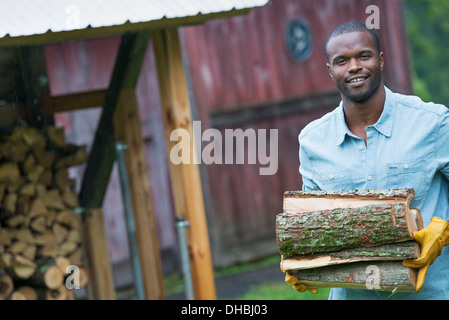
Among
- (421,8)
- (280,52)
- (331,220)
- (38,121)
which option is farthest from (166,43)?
(421,8)

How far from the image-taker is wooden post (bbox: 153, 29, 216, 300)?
429 centimetres

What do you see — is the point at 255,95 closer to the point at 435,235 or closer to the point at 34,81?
the point at 34,81

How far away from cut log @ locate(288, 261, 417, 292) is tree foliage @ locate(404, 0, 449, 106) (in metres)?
10.8

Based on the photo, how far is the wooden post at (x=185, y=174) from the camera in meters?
4.29

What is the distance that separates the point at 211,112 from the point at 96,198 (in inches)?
83.9

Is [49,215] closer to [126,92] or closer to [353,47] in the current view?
[126,92]

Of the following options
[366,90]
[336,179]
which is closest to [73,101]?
[336,179]

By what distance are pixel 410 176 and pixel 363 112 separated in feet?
1.01

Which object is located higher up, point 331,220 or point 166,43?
point 166,43

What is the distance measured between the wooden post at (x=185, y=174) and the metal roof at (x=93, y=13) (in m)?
0.31

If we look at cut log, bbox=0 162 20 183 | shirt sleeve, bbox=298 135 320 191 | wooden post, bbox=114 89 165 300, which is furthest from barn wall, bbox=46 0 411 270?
shirt sleeve, bbox=298 135 320 191

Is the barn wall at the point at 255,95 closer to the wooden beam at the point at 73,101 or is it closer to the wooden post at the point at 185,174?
the wooden beam at the point at 73,101

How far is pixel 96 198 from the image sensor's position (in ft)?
16.9

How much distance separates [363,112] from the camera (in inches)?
105
